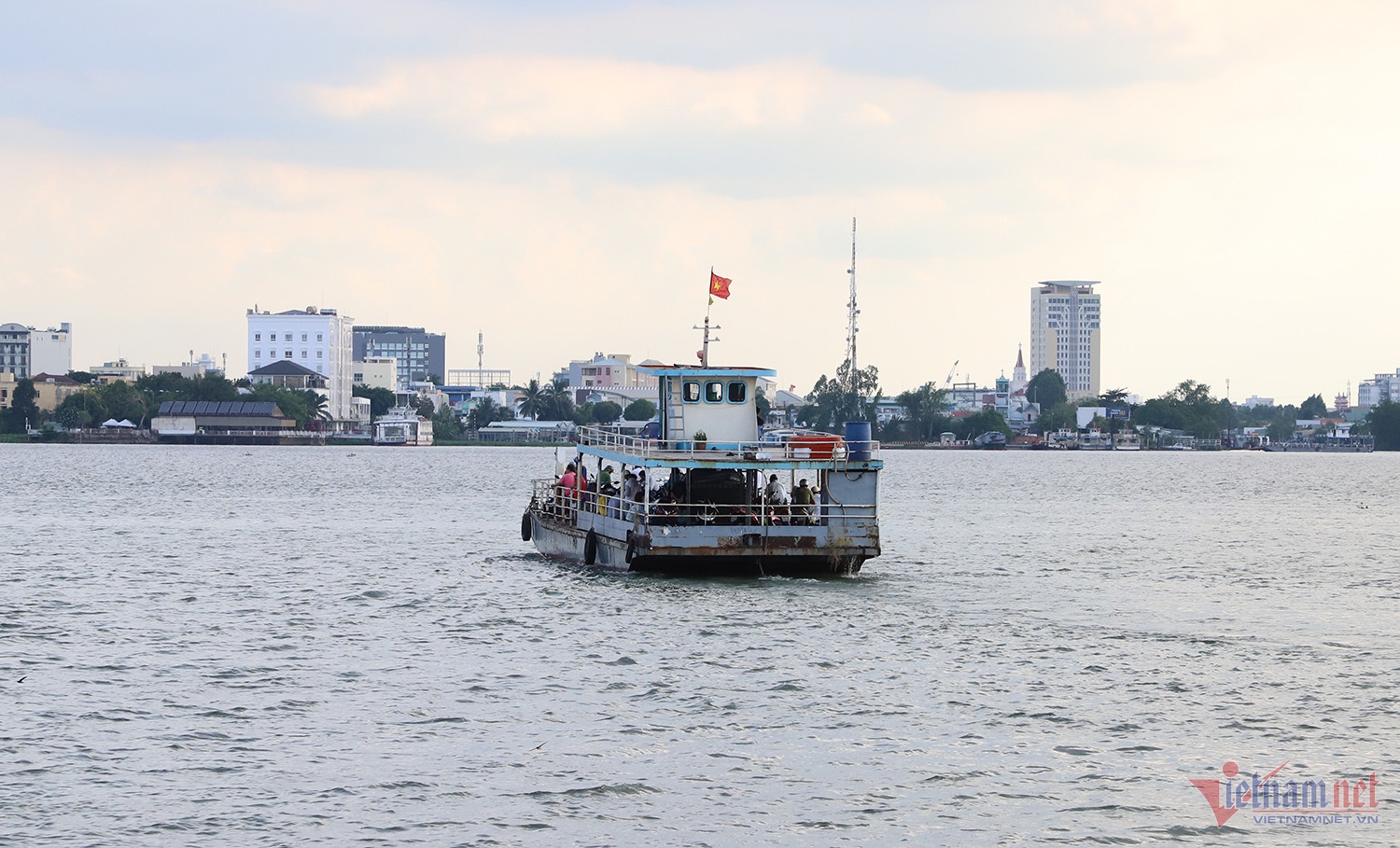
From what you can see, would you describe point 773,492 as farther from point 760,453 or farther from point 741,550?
point 741,550

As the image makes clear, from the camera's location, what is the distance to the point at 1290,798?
21719 millimetres

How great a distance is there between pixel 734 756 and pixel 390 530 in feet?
161

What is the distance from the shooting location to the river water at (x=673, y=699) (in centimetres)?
2067

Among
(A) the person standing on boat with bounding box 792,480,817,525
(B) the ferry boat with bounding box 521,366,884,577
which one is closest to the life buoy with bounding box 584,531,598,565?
(B) the ferry boat with bounding box 521,366,884,577

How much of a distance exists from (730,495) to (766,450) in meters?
1.50

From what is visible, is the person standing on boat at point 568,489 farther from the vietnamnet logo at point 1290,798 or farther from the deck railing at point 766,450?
the vietnamnet logo at point 1290,798

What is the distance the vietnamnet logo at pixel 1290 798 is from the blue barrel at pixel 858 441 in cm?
1972

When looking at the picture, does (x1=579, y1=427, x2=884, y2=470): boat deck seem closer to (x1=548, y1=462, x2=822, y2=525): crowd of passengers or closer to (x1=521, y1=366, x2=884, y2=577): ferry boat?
(x1=521, y1=366, x2=884, y2=577): ferry boat

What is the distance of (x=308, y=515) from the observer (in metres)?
82.1

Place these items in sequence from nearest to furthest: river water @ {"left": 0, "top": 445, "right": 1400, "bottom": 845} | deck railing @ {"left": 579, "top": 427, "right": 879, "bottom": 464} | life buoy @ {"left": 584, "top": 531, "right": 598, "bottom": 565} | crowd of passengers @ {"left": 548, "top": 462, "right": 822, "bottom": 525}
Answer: river water @ {"left": 0, "top": 445, "right": 1400, "bottom": 845} → crowd of passengers @ {"left": 548, "top": 462, "right": 822, "bottom": 525} → deck railing @ {"left": 579, "top": 427, "right": 879, "bottom": 464} → life buoy @ {"left": 584, "top": 531, "right": 598, "bottom": 565}

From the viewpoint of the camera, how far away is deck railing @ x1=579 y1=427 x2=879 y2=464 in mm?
41844

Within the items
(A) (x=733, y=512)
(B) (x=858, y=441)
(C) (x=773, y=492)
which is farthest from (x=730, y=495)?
(B) (x=858, y=441)

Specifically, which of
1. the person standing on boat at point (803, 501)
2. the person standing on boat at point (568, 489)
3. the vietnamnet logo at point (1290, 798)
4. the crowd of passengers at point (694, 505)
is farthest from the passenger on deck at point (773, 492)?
the vietnamnet logo at point (1290, 798)

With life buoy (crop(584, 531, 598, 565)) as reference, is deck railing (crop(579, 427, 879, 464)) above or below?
above
